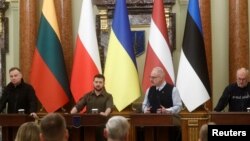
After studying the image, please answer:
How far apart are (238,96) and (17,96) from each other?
3024 mm

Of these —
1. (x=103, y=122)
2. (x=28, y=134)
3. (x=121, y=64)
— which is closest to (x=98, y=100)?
(x=103, y=122)

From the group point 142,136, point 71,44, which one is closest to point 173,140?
point 142,136

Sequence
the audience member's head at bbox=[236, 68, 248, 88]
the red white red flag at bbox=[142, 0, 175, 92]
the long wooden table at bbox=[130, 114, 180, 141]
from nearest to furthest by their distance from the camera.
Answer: the long wooden table at bbox=[130, 114, 180, 141] → the audience member's head at bbox=[236, 68, 248, 88] → the red white red flag at bbox=[142, 0, 175, 92]

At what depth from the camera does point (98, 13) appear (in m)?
9.78

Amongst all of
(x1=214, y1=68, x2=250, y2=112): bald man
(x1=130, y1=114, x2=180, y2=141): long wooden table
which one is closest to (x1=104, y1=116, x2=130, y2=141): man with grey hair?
(x1=130, y1=114, x2=180, y2=141): long wooden table

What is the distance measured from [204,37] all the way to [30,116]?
10.3 feet

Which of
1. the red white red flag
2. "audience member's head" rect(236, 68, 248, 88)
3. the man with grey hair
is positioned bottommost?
the man with grey hair

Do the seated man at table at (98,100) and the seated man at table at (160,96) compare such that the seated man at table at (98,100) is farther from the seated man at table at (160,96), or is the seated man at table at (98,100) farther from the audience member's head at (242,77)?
the audience member's head at (242,77)

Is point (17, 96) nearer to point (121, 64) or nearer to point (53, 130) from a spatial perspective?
point (121, 64)

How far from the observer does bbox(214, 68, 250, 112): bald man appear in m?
8.02

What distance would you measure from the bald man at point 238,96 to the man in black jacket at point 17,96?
101 inches

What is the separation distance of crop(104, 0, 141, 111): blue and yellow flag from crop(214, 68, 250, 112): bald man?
1528 millimetres

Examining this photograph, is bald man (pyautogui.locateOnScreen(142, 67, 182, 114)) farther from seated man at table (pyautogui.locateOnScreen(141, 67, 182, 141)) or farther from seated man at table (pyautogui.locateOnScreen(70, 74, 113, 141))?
seated man at table (pyautogui.locateOnScreen(70, 74, 113, 141))

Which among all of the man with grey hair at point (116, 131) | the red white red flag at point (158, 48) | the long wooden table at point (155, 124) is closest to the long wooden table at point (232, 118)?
the long wooden table at point (155, 124)
